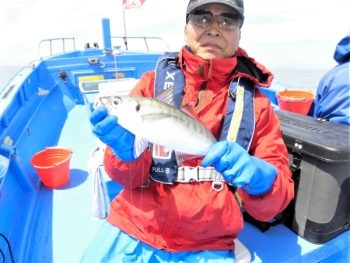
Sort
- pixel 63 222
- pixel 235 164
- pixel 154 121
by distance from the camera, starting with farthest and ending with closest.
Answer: pixel 63 222, pixel 235 164, pixel 154 121

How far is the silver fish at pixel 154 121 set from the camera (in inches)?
52.8

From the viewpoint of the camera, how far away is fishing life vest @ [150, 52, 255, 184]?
1714 mm

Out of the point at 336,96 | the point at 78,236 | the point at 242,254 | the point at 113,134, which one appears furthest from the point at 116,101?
the point at 336,96

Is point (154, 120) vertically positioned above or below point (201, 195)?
above

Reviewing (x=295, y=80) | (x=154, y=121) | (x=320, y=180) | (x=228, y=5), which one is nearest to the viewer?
(x=154, y=121)

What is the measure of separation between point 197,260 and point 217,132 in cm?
87

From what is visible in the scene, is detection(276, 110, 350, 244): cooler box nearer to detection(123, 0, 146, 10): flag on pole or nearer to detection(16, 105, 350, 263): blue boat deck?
detection(16, 105, 350, 263): blue boat deck

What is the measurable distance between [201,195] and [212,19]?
3.88ft

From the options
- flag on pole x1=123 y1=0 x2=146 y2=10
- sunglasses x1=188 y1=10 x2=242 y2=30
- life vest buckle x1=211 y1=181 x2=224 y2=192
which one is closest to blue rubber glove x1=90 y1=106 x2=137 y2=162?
life vest buckle x1=211 y1=181 x2=224 y2=192

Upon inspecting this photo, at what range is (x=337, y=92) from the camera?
2420 mm

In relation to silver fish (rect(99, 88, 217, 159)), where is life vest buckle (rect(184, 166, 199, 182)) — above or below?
below

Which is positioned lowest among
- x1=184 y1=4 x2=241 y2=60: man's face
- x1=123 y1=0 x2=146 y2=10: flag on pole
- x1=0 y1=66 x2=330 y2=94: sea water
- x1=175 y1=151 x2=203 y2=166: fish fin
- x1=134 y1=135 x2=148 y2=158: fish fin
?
x1=0 y1=66 x2=330 y2=94: sea water

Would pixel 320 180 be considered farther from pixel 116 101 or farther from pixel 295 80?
pixel 295 80

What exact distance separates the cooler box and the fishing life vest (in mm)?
496
